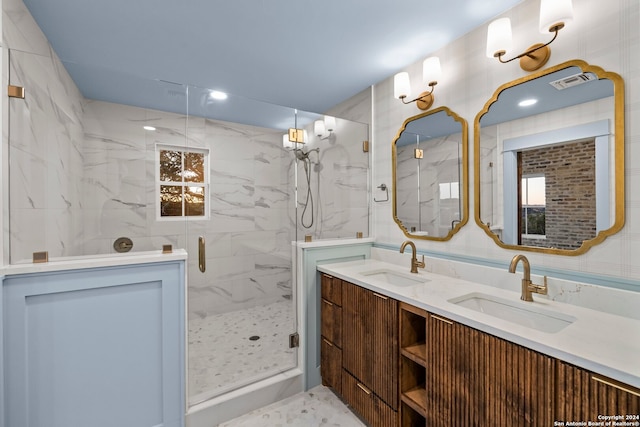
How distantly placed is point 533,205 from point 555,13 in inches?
35.2

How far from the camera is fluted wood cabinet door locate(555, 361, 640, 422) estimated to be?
0.76 metres

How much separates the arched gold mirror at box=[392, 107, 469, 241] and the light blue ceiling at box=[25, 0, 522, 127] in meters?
0.48

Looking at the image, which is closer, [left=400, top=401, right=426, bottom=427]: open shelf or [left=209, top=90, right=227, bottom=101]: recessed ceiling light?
[left=400, top=401, right=426, bottom=427]: open shelf

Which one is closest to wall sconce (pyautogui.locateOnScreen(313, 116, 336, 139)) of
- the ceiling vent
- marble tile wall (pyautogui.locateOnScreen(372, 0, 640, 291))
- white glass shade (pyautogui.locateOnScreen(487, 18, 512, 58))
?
marble tile wall (pyautogui.locateOnScreen(372, 0, 640, 291))

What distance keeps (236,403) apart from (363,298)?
3.59ft

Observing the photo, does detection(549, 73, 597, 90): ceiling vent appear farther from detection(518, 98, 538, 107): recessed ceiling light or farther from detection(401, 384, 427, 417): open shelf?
detection(401, 384, 427, 417): open shelf

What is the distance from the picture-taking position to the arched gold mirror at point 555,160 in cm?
124

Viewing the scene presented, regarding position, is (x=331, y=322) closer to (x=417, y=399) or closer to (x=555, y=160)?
(x=417, y=399)

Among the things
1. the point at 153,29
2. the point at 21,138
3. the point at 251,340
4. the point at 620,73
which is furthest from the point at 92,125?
the point at 620,73

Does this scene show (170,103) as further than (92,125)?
Yes

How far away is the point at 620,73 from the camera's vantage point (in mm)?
1216

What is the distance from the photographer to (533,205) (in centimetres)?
147

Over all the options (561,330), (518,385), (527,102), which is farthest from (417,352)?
(527,102)

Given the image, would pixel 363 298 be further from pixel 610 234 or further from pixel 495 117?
pixel 495 117
